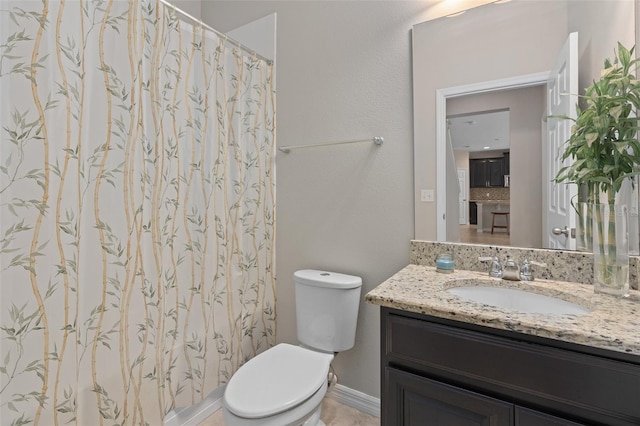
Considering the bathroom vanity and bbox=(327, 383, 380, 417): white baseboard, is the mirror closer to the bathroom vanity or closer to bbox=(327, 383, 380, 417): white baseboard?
the bathroom vanity

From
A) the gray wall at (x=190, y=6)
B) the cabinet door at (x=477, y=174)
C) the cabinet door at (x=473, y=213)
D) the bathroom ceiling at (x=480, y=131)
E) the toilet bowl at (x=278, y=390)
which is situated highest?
A: the gray wall at (x=190, y=6)

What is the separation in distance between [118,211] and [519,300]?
1.56 meters

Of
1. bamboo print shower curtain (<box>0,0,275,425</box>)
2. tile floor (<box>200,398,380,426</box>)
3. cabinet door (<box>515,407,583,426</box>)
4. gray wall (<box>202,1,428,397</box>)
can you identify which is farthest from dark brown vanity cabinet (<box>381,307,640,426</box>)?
bamboo print shower curtain (<box>0,0,275,425</box>)

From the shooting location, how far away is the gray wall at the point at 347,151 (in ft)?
5.46

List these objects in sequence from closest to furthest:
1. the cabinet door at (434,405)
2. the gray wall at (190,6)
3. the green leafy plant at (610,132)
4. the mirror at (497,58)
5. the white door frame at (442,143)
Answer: the cabinet door at (434,405) < the green leafy plant at (610,132) < the mirror at (497,58) < the white door frame at (442,143) < the gray wall at (190,6)

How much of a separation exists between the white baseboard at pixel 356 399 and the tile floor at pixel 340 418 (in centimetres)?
2

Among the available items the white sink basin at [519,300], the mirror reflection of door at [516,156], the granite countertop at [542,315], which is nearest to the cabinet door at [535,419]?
→ the granite countertop at [542,315]

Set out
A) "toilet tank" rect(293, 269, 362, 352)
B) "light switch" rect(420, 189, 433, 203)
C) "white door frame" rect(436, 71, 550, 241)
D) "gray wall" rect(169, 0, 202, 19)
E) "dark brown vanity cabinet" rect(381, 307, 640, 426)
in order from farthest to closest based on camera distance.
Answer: "gray wall" rect(169, 0, 202, 19) → "toilet tank" rect(293, 269, 362, 352) → "light switch" rect(420, 189, 433, 203) → "white door frame" rect(436, 71, 550, 241) → "dark brown vanity cabinet" rect(381, 307, 640, 426)

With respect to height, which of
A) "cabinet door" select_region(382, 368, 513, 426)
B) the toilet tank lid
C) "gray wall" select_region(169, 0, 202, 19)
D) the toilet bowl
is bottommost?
the toilet bowl

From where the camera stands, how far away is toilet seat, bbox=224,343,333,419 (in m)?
1.17

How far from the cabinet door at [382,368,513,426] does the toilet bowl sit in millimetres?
334

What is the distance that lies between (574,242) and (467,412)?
2.59 ft

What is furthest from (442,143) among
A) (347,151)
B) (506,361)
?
(506,361)

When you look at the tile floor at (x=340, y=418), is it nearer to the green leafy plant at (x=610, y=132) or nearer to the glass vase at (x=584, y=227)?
the glass vase at (x=584, y=227)
